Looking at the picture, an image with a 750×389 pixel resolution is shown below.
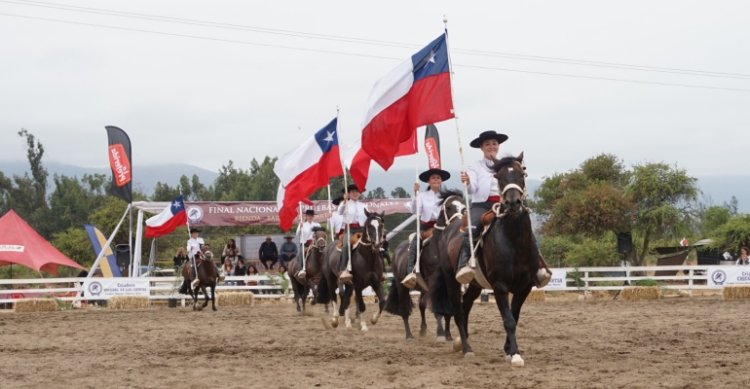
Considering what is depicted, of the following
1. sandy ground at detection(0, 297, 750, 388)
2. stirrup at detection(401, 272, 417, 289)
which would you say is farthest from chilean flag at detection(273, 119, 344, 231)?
stirrup at detection(401, 272, 417, 289)

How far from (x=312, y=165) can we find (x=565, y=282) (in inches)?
524

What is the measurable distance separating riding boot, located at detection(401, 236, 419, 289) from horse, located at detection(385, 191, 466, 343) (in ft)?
0.42

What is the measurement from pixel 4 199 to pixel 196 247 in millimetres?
54469

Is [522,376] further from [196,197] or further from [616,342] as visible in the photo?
[196,197]

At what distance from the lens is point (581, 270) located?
29859mm

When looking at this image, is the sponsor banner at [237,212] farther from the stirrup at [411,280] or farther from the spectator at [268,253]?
the stirrup at [411,280]

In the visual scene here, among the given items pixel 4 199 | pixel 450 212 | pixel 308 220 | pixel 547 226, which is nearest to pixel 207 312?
pixel 308 220

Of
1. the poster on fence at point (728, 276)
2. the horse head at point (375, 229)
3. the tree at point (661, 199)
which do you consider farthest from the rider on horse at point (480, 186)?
the tree at point (661, 199)

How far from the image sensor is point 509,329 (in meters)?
10.5

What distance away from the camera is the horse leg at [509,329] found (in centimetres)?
1021

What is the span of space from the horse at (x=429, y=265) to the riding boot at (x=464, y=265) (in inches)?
38.1

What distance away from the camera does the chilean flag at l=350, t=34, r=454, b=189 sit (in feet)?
43.2

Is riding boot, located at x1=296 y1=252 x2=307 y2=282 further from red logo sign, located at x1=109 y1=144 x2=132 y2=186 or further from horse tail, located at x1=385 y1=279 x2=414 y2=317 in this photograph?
red logo sign, located at x1=109 y1=144 x2=132 y2=186

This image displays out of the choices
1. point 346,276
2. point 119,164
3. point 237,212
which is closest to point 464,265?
point 346,276
